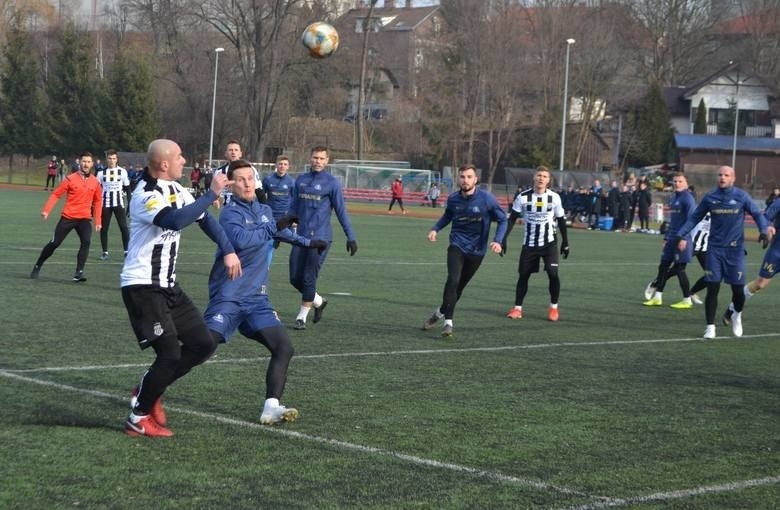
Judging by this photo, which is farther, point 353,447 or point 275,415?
point 275,415

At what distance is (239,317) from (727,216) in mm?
7418

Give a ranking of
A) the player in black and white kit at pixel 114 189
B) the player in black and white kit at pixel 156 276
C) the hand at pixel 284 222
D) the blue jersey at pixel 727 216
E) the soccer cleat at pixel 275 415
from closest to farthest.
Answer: the player in black and white kit at pixel 156 276 < the soccer cleat at pixel 275 415 < the hand at pixel 284 222 < the blue jersey at pixel 727 216 < the player in black and white kit at pixel 114 189

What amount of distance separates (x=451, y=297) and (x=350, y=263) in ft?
29.4

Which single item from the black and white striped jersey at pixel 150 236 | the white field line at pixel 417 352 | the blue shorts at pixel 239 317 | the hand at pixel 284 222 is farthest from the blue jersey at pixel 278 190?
the black and white striped jersey at pixel 150 236

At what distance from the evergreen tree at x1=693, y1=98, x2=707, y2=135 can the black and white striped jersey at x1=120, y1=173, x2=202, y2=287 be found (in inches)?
2907

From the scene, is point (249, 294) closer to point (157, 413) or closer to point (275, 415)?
point (275, 415)

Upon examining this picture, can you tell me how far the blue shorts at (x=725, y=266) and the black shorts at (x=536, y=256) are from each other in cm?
203

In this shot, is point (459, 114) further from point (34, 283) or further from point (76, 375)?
point (76, 375)

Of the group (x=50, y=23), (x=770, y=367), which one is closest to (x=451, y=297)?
(x=770, y=367)

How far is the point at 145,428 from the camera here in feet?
22.1

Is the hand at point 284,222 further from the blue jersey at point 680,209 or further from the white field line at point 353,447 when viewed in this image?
the blue jersey at point 680,209

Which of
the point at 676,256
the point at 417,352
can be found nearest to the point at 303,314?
the point at 417,352

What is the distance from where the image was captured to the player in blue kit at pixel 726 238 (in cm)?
1276

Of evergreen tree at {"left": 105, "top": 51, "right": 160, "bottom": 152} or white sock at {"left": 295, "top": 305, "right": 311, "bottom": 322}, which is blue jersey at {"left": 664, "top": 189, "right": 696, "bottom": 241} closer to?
white sock at {"left": 295, "top": 305, "right": 311, "bottom": 322}
